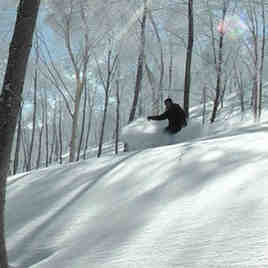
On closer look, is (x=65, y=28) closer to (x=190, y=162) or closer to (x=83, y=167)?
(x=83, y=167)

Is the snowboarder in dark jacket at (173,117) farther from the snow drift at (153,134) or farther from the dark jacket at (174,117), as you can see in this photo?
the snow drift at (153,134)

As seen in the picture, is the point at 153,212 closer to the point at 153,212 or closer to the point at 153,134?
the point at 153,212

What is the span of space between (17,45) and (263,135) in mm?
3469

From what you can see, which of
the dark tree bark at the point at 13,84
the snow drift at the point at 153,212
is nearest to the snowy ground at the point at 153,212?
the snow drift at the point at 153,212

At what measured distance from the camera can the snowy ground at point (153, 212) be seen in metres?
2.46

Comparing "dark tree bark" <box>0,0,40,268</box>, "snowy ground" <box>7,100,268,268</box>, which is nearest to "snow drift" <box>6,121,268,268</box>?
"snowy ground" <box>7,100,268,268</box>

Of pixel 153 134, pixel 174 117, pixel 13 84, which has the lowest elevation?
pixel 153 134

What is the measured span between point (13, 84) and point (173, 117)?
5161 millimetres

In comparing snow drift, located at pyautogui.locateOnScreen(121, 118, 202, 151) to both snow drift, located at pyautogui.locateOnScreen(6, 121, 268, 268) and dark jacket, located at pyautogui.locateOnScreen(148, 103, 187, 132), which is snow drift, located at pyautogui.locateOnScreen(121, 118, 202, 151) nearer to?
dark jacket, located at pyautogui.locateOnScreen(148, 103, 187, 132)

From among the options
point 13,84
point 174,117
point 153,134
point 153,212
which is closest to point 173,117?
point 174,117

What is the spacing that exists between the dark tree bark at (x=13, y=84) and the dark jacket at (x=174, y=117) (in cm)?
491

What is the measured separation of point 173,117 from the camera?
7.86m

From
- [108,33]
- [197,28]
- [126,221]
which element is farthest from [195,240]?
[197,28]

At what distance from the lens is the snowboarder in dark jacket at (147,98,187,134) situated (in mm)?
7707
